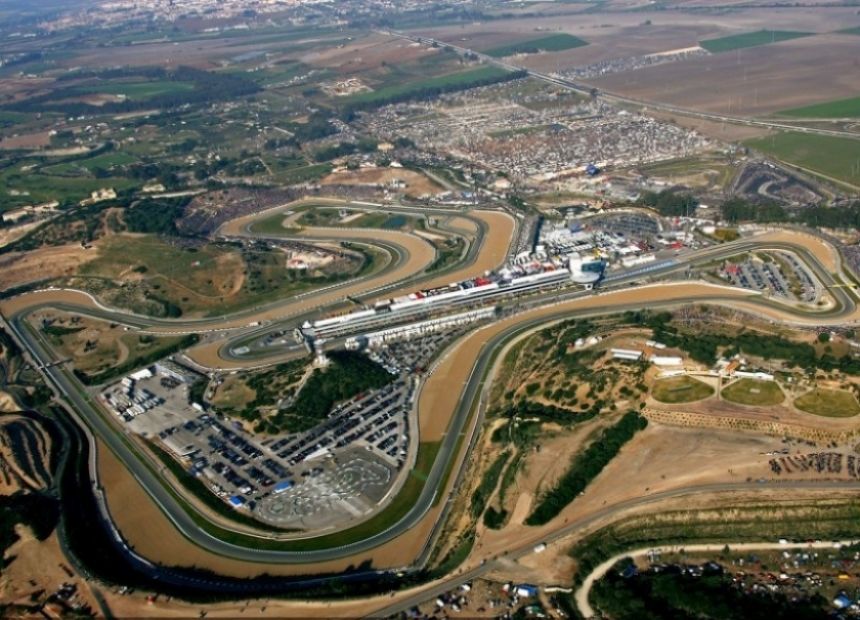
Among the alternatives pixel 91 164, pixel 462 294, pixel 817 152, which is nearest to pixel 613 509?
pixel 462 294

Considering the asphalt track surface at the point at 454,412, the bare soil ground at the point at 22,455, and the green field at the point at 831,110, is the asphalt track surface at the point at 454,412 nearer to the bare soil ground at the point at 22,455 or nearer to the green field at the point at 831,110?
the bare soil ground at the point at 22,455

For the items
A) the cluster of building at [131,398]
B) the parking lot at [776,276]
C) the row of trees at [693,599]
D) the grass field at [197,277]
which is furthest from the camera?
the grass field at [197,277]

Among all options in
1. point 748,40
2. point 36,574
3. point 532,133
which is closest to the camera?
point 36,574

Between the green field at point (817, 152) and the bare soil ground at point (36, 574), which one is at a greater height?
the green field at point (817, 152)

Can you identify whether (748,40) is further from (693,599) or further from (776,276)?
(693,599)

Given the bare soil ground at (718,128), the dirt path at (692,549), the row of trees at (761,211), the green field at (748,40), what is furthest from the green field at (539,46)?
the dirt path at (692,549)

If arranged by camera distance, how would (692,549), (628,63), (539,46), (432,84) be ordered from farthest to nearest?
(539,46) < (628,63) < (432,84) < (692,549)

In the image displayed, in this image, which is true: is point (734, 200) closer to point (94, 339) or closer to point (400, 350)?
point (400, 350)
